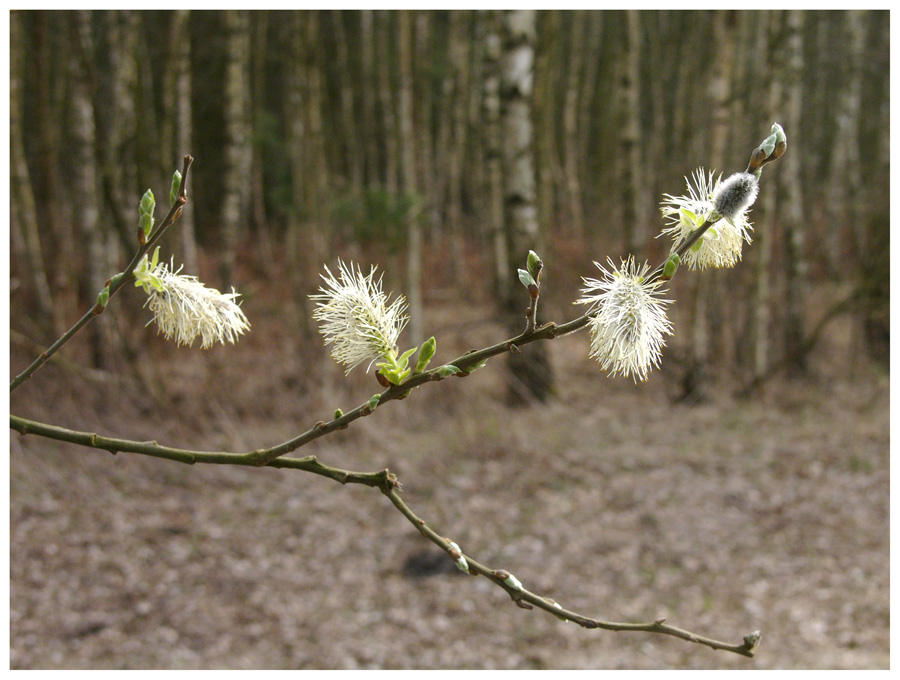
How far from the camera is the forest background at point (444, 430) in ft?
11.8

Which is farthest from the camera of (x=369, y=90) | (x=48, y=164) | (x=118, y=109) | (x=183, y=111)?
(x=369, y=90)

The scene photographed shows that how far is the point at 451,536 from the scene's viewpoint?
4.28 m

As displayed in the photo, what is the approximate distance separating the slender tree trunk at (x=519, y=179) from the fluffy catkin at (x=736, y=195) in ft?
15.4

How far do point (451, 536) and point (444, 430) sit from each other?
1219 mm

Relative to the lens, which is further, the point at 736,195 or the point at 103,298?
the point at 103,298

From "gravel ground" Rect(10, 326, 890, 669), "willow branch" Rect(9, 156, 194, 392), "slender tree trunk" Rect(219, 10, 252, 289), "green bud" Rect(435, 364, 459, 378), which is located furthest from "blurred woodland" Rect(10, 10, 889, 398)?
"green bud" Rect(435, 364, 459, 378)

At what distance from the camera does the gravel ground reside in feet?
11.4

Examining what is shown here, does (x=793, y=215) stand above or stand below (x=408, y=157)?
above

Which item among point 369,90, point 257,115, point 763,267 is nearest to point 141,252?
point 763,267

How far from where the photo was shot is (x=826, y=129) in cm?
1335

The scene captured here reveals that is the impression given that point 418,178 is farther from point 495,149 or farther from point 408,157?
point 408,157

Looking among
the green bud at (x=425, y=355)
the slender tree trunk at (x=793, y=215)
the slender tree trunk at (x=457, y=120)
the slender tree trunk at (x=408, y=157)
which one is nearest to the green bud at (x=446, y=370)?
the green bud at (x=425, y=355)

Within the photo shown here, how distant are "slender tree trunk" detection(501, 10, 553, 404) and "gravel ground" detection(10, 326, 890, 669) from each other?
253mm

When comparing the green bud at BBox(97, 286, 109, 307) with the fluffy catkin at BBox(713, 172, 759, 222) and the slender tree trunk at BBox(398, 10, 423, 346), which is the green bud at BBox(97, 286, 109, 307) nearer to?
the fluffy catkin at BBox(713, 172, 759, 222)
